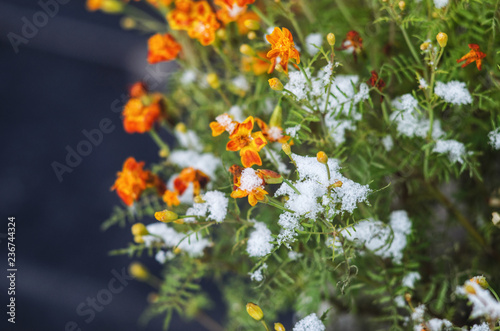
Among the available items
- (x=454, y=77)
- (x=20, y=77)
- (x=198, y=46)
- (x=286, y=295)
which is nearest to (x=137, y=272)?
(x=286, y=295)

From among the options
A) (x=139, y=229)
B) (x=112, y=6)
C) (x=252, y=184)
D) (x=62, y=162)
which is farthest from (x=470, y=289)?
(x=62, y=162)

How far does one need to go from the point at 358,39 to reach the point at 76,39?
990 mm

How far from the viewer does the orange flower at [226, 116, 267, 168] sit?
347 millimetres

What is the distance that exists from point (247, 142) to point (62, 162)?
722 mm

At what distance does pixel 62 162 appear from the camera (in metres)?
0.95

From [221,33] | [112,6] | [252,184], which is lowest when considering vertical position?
[252,184]

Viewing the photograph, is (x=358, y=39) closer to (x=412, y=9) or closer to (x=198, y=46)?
(x=412, y=9)

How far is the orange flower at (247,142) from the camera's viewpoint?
0.35m

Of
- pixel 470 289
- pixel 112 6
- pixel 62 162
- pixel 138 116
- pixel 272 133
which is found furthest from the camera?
pixel 62 162

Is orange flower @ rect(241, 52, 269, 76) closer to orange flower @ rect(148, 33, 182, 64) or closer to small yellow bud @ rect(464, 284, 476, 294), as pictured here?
orange flower @ rect(148, 33, 182, 64)

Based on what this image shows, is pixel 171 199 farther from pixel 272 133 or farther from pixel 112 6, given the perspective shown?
pixel 112 6

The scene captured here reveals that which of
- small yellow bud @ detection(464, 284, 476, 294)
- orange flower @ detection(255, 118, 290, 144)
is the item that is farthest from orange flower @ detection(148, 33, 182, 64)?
small yellow bud @ detection(464, 284, 476, 294)

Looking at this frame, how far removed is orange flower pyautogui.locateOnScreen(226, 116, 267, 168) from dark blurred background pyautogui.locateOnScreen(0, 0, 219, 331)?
65 centimetres

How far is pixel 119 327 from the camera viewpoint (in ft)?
3.15
